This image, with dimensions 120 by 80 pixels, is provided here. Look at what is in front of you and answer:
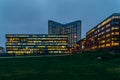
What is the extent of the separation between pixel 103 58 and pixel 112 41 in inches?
3968

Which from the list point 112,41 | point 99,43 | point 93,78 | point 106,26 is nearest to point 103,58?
point 93,78

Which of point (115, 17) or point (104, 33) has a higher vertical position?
point (115, 17)

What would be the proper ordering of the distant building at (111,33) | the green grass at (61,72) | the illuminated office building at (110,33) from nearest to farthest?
the green grass at (61,72) < the distant building at (111,33) < the illuminated office building at (110,33)

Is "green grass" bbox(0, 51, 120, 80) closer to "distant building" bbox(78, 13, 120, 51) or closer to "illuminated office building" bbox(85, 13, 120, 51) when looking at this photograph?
"distant building" bbox(78, 13, 120, 51)

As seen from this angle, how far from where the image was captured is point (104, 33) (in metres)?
168

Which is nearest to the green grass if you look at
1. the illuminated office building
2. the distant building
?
the distant building

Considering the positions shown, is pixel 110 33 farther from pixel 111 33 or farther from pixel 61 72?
pixel 61 72

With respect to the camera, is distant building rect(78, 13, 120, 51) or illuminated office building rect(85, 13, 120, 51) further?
illuminated office building rect(85, 13, 120, 51)

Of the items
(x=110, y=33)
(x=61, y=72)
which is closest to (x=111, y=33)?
(x=110, y=33)

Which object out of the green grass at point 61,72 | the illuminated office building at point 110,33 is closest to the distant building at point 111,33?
the illuminated office building at point 110,33

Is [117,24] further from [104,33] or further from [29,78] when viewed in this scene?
[29,78]

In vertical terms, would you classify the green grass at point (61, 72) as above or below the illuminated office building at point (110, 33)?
below

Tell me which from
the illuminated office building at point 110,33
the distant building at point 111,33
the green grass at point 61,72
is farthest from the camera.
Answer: the illuminated office building at point 110,33

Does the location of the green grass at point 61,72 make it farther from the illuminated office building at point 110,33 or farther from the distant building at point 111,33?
the illuminated office building at point 110,33
